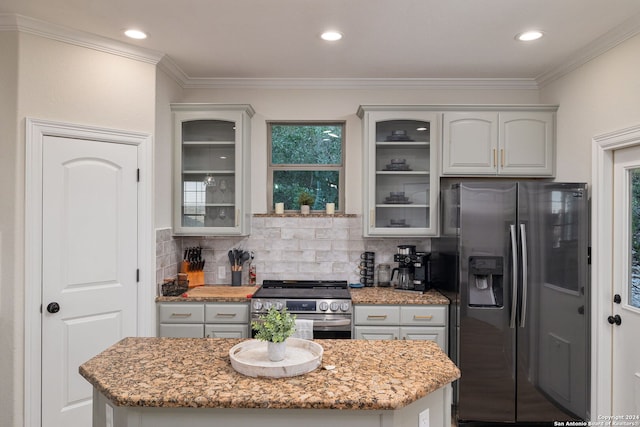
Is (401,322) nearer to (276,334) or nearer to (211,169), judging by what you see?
(276,334)

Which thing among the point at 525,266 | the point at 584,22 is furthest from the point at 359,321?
the point at 584,22

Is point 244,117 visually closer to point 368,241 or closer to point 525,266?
point 368,241

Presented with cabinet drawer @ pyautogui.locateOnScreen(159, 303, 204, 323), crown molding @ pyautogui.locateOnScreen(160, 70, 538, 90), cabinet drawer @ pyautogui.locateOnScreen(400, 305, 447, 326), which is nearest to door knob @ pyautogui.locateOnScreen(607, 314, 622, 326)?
cabinet drawer @ pyautogui.locateOnScreen(400, 305, 447, 326)

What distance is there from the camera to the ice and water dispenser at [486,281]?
9.75 feet

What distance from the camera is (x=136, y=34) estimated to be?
9.05 feet

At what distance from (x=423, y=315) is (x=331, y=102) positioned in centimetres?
206

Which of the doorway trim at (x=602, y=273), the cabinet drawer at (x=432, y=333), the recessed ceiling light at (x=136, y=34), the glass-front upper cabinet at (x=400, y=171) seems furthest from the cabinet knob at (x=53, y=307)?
the doorway trim at (x=602, y=273)

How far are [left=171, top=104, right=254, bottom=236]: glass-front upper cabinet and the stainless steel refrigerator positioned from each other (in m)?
1.85

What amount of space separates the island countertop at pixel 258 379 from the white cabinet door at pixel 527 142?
212 cm

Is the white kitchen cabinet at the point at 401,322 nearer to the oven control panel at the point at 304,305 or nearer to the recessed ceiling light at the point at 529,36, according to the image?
the oven control panel at the point at 304,305

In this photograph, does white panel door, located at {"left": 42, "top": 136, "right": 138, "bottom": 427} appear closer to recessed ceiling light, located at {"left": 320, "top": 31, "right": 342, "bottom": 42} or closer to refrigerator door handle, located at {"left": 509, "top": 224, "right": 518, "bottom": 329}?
recessed ceiling light, located at {"left": 320, "top": 31, "right": 342, "bottom": 42}

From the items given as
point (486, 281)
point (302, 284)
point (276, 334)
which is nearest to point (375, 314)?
point (302, 284)

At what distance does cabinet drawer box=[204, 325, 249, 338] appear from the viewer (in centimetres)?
322

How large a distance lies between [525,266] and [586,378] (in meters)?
0.93
